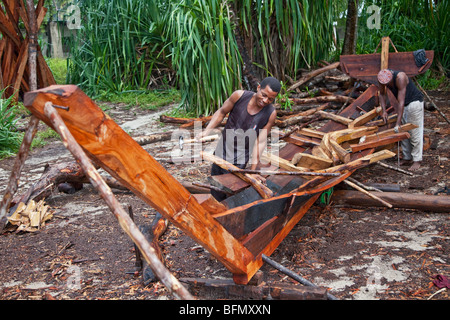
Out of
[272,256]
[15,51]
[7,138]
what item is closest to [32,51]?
[15,51]

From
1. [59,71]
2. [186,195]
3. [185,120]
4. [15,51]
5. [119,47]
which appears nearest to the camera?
[186,195]

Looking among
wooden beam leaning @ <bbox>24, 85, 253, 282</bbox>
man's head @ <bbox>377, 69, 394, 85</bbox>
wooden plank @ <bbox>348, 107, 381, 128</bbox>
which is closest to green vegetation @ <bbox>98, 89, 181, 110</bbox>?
wooden plank @ <bbox>348, 107, 381, 128</bbox>

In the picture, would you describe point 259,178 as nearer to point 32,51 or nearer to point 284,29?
point 284,29

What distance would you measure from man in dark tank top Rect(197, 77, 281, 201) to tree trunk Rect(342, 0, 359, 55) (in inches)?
189

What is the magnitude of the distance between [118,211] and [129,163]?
33 centimetres

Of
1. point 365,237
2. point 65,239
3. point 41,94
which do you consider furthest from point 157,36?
point 41,94

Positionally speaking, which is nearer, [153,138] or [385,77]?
[385,77]

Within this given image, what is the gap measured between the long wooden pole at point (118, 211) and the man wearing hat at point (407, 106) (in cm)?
380

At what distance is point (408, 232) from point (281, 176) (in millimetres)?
1172

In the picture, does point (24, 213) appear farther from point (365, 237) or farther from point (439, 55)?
point (439, 55)

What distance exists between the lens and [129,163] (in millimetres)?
1787

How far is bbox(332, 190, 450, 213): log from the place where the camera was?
3.79 m

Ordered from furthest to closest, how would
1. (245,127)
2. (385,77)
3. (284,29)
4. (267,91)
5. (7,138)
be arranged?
(284,29)
(7,138)
(385,77)
(245,127)
(267,91)

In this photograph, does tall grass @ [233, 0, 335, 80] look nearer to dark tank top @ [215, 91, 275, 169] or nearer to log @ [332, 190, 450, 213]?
dark tank top @ [215, 91, 275, 169]
